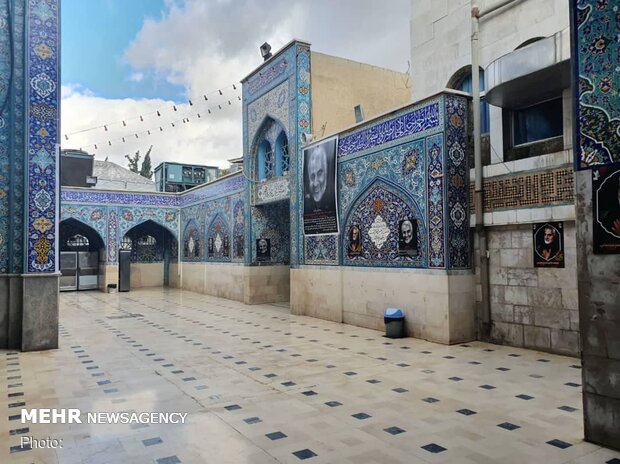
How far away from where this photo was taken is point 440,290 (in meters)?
5.95

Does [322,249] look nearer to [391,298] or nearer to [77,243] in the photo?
[391,298]

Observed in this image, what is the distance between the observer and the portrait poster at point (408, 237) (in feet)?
21.0

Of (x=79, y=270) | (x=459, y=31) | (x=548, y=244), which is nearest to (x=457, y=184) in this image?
(x=548, y=244)

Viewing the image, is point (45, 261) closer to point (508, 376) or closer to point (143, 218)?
point (508, 376)

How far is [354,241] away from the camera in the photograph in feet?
24.9

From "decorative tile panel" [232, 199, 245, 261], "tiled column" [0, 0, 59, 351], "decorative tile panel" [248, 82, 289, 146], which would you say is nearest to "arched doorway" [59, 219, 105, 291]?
"decorative tile panel" [232, 199, 245, 261]

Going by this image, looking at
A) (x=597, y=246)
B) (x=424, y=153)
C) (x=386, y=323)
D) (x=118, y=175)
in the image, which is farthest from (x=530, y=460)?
(x=118, y=175)

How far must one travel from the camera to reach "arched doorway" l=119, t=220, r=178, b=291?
16219mm

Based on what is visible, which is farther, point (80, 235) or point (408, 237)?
point (80, 235)

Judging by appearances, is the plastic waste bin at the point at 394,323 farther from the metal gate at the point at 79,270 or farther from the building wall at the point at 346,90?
the metal gate at the point at 79,270

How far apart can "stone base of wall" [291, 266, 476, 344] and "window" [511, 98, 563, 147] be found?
1.80m

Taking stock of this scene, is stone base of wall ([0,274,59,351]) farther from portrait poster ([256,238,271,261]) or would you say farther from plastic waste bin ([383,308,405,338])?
portrait poster ([256,238,271,261])

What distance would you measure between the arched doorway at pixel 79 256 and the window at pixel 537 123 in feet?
42.5

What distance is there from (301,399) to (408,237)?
3312mm
